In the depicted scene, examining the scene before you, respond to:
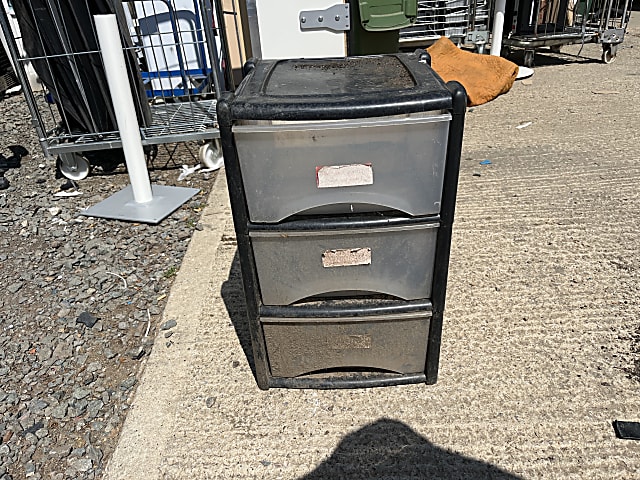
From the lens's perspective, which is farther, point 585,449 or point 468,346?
point 468,346

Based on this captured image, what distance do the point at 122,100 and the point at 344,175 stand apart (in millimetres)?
2366

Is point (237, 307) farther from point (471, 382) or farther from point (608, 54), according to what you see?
point (608, 54)

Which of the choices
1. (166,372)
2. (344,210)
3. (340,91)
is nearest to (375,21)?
(340,91)

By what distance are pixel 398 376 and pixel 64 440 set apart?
1312 mm

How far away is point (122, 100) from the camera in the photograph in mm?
3285

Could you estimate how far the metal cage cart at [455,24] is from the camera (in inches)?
235

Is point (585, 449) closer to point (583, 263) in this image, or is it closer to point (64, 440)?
point (583, 263)

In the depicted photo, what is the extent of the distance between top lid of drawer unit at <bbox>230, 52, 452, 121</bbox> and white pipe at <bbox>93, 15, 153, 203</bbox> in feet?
5.52

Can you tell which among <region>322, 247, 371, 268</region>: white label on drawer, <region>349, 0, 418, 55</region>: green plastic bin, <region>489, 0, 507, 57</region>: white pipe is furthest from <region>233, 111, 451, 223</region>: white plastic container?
<region>489, 0, 507, 57</region>: white pipe

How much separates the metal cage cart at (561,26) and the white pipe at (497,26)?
0.35 metres

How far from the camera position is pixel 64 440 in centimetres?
191

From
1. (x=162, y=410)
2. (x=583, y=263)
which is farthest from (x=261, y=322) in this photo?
(x=583, y=263)

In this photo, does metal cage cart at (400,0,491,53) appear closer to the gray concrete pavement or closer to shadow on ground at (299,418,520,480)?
the gray concrete pavement

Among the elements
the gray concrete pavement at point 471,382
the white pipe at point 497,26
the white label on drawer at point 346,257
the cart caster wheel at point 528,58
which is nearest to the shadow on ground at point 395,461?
the gray concrete pavement at point 471,382
